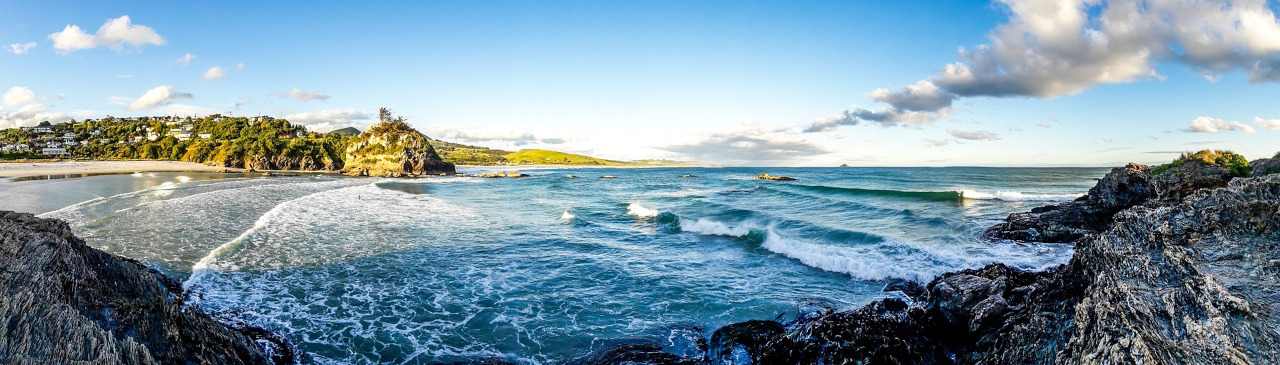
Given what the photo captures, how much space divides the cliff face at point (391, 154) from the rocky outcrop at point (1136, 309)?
8105 cm

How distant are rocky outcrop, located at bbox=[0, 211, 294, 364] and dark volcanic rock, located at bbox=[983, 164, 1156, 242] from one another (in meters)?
21.7

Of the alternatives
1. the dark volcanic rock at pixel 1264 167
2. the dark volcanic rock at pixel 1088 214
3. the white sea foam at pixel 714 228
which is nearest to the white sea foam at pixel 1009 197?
the dark volcanic rock at pixel 1264 167

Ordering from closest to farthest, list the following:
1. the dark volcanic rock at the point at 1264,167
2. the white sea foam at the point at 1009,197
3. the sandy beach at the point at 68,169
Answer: the dark volcanic rock at the point at 1264,167
the white sea foam at the point at 1009,197
the sandy beach at the point at 68,169

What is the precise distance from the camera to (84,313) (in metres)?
4.78

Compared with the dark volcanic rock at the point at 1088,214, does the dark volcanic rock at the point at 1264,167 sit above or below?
above

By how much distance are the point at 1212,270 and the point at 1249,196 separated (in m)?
1.37

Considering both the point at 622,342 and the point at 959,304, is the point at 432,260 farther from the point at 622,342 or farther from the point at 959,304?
the point at 959,304

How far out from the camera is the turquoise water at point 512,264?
31.1ft

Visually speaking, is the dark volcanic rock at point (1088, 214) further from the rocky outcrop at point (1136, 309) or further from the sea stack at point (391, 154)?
the sea stack at point (391, 154)

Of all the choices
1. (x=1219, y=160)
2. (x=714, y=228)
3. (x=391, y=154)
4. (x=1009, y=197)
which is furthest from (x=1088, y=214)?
(x=391, y=154)

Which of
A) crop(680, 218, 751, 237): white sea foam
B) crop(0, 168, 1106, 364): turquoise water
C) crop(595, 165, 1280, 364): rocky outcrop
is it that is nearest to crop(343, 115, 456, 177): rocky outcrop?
crop(0, 168, 1106, 364): turquoise water

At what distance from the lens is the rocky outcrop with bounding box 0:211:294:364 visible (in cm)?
423

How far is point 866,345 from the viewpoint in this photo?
6.77 m

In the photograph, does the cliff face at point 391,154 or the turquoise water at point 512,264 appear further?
the cliff face at point 391,154
